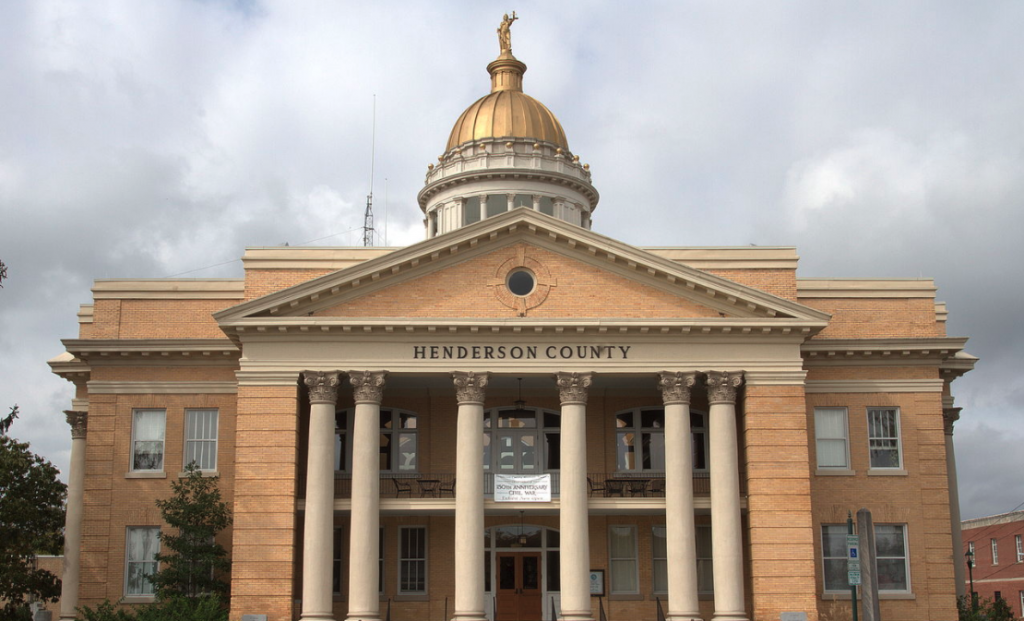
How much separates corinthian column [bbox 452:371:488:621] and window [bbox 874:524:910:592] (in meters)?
11.9

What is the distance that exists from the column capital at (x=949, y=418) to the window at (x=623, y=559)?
11.4 meters

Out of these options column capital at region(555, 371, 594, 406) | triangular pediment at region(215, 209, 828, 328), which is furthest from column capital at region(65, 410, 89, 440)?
column capital at region(555, 371, 594, 406)

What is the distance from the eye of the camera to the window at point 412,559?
36469mm

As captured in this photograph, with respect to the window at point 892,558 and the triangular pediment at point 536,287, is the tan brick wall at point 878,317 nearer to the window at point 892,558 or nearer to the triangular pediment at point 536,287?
the triangular pediment at point 536,287

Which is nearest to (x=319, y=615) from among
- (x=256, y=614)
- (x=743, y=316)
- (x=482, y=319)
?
(x=256, y=614)

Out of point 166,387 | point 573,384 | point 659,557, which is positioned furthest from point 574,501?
point 166,387

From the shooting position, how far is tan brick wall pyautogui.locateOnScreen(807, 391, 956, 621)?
35656mm

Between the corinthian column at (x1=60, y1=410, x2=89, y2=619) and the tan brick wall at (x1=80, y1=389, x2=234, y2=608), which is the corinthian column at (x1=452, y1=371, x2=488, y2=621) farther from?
the corinthian column at (x1=60, y1=410, x2=89, y2=619)

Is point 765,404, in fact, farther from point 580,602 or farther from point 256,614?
point 256,614

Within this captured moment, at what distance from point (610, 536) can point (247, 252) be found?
13.6 metres

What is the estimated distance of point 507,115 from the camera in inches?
2007

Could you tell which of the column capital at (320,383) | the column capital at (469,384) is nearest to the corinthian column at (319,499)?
the column capital at (320,383)

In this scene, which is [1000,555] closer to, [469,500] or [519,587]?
[519,587]

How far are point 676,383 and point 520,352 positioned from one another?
4.34 meters
